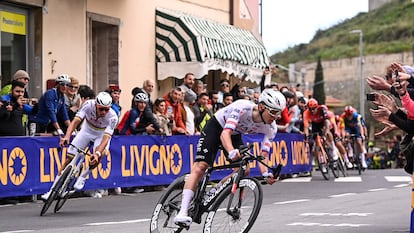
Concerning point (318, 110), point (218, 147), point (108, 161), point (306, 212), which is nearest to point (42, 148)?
point (108, 161)

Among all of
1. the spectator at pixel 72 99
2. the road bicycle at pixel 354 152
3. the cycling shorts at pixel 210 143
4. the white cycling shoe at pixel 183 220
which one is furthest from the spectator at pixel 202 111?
the white cycling shoe at pixel 183 220

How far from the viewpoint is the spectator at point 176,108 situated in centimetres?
2092

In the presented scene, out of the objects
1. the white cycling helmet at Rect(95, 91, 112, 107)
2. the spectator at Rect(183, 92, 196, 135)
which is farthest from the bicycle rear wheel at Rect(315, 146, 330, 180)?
the white cycling helmet at Rect(95, 91, 112, 107)

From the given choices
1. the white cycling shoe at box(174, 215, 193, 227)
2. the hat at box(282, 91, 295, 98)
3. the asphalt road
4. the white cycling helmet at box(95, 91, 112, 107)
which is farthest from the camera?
the hat at box(282, 91, 295, 98)

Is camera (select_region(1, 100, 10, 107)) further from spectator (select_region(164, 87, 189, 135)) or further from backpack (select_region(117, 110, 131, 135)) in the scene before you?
spectator (select_region(164, 87, 189, 135))

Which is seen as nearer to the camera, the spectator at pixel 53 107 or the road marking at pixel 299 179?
the spectator at pixel 53 107

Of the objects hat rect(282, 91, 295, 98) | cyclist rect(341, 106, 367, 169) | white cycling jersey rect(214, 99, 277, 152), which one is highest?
hat rect(282, 91, 295, 98)

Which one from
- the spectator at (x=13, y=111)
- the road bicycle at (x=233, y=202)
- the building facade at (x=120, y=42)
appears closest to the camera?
the road bicycle at (x=233, y=202)

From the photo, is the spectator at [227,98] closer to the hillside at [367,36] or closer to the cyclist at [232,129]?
the cyclist at [232,129]

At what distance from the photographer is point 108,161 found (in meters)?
18.6

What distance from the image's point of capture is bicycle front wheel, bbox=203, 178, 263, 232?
407 inches

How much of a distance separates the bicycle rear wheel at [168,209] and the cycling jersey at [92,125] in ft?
13.9

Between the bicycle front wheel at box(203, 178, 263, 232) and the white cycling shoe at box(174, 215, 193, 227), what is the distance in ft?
0.60

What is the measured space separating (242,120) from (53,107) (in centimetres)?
741
